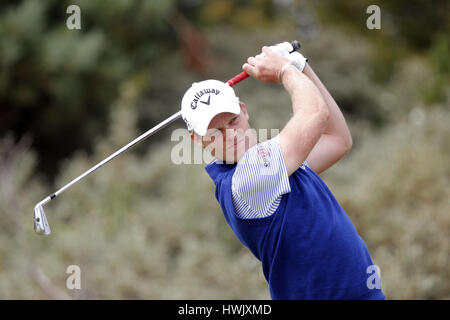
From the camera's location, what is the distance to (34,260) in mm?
4906

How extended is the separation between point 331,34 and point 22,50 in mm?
7722

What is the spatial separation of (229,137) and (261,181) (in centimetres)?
21

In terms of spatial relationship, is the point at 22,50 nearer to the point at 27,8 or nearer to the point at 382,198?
the point at 27,8

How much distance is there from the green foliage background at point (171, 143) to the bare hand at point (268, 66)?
2233 millimetres

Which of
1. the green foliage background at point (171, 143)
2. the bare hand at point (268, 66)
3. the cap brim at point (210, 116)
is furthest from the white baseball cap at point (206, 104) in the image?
the green foliage background at point (171, 143)

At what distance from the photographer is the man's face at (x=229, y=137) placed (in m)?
1.71

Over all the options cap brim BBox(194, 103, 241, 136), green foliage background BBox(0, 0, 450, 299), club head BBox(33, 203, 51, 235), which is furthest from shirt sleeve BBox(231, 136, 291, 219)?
green foliage background BBox(0, 0, 450, 299)

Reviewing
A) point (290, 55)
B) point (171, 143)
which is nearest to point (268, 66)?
point (290, 55)

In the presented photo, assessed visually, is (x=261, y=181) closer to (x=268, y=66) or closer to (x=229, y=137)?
(x=229, y=137)

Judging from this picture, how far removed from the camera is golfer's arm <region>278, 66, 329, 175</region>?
1597mm

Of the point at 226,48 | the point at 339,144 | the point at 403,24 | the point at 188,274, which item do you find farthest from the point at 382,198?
the point at 226,48

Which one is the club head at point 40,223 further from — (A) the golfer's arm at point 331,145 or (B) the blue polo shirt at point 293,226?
(A) the golfer's arm at point 331,145

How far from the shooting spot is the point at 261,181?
5.23ft

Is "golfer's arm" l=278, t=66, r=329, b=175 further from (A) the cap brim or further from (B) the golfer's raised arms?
(A) the cap brim
